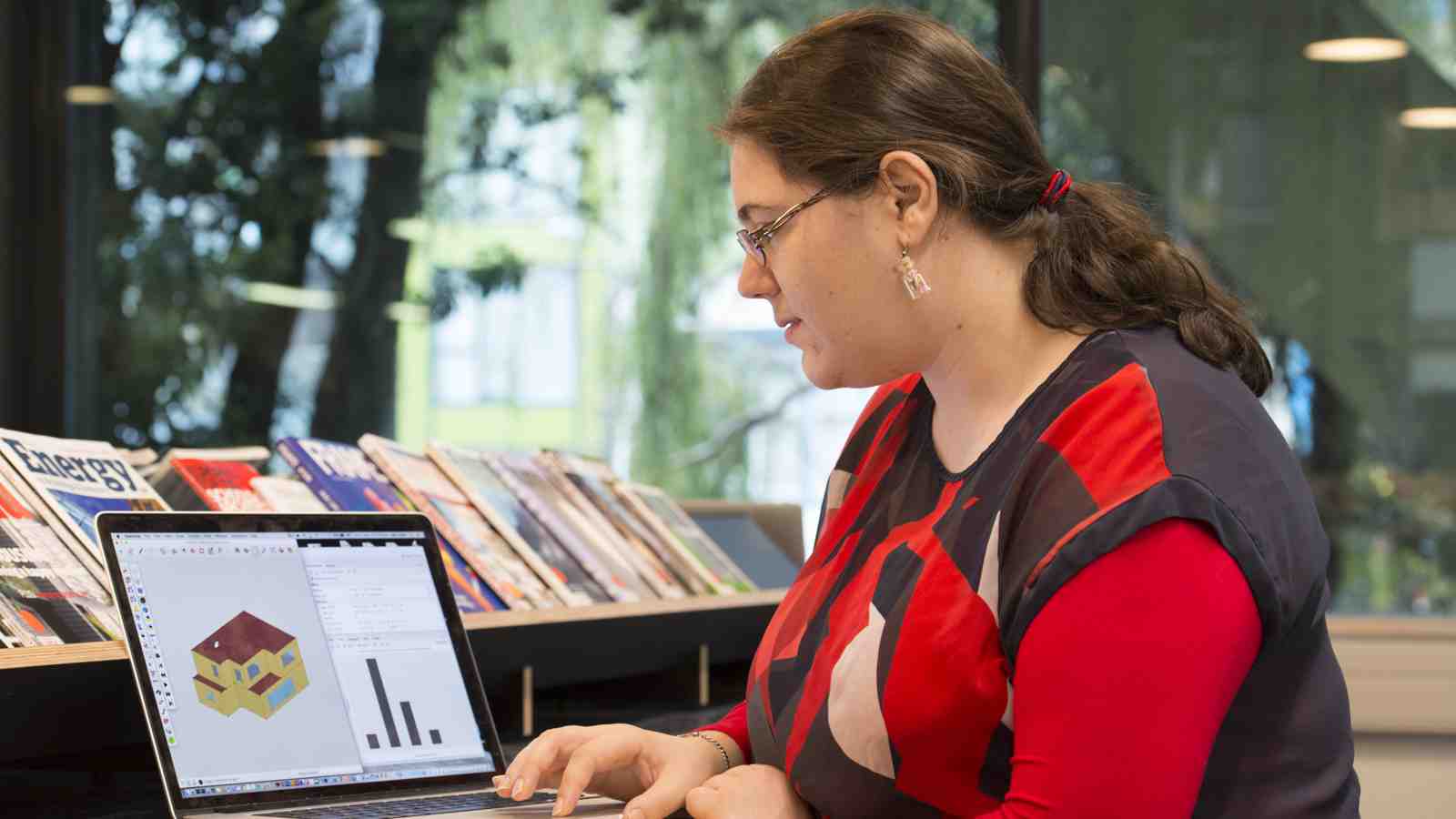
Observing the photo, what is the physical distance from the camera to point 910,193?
1308 millimetres

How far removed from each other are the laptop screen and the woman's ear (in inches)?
24.0

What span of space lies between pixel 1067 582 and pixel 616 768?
499 millimetres

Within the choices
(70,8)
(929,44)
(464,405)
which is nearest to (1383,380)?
(464,405)

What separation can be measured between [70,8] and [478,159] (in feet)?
4.02

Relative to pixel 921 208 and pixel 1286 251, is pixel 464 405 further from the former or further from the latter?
pixel 921 208

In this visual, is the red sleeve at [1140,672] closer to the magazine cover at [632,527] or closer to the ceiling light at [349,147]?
the magazine cover at [632,527]

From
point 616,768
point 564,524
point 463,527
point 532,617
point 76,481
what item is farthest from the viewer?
point 564,524

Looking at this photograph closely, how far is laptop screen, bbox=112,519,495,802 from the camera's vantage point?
4.26 ft

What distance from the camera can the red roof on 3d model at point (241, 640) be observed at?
4.37 ft

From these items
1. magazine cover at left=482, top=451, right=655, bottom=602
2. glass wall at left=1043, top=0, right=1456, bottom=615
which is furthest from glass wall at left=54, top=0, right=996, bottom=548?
magazine cover at left=482, top=451, right=655, bottom=602

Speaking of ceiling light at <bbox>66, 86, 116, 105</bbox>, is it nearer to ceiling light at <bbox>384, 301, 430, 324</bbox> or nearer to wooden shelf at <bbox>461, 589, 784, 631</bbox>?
ceiling light at <bbox>384, 301, 430, 324</bbox>

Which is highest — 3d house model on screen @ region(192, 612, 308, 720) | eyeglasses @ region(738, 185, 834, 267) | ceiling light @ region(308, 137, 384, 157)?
eyeglasses @ region(738, 185, 834, 267)

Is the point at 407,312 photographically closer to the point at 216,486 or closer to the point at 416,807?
the point at 216,486

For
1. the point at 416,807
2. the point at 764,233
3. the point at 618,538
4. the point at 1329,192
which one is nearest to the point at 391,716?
the point at 416,807
